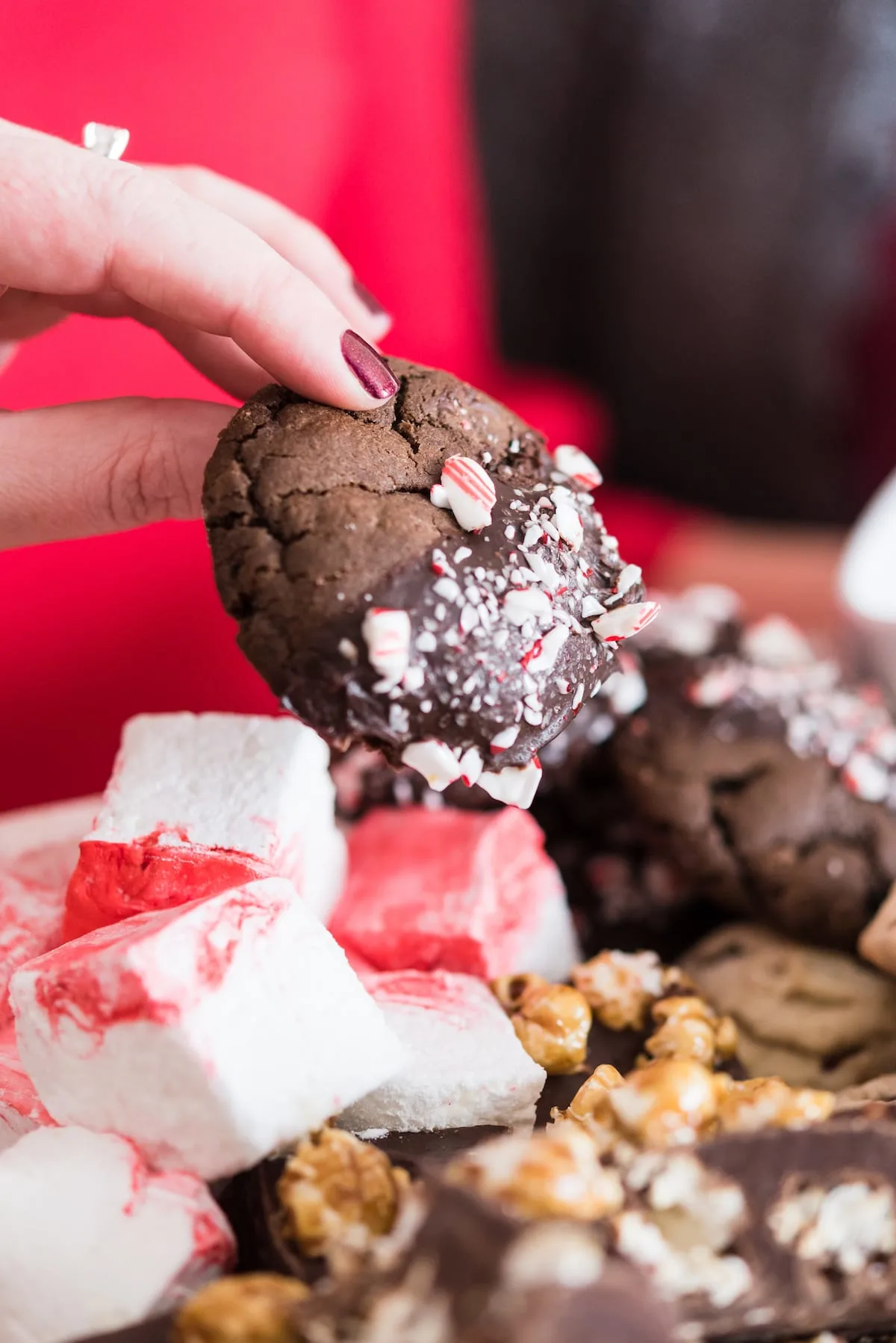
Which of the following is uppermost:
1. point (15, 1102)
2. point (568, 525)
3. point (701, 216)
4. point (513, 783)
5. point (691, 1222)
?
point (701, 216)

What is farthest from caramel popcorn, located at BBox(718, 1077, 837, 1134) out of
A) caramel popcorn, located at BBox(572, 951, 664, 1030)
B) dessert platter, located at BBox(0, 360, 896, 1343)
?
caramel popcorn, located at BBox(572, 951, 664, 1030)

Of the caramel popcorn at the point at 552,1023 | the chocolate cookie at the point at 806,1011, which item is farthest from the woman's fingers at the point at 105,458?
the chocolate cookie at the point at 806,1011

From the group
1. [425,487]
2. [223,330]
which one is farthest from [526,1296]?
[223,330]

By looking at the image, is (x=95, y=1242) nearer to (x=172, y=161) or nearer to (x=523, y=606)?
(x=523, y=606)

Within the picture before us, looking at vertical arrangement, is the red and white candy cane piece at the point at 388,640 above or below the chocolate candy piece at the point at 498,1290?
above

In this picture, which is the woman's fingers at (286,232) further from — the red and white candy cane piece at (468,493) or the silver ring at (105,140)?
the red and white candy cane piece at (468,493)

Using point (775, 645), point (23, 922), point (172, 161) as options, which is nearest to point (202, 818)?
point (23, 922)
